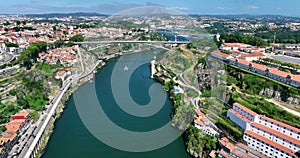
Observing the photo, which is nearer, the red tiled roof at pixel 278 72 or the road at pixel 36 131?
the road at pixel 36 131

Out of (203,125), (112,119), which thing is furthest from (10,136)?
(203,125)

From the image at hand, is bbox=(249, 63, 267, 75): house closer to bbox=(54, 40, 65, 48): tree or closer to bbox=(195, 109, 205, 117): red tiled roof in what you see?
bbox=(195, 109, 205, 117): red tiled roof

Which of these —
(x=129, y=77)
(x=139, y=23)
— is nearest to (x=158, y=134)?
(x=129, y=77)

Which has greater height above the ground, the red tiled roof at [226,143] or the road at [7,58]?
the road at [7,58]

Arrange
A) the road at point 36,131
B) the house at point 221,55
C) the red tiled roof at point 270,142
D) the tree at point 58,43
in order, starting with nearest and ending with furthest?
1. the red tiled roof at point 270,142
2. the road at point 36,131
3. the house at point 221,55
4. the tree at point 58,43

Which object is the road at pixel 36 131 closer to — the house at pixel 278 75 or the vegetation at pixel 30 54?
the vegetation at pixel 30 54

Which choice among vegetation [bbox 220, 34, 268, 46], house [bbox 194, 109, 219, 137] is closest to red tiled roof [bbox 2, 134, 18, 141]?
house [bbox 194, 109, 219, 137]

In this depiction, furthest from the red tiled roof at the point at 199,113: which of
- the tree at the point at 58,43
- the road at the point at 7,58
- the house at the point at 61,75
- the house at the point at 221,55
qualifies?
the tree at the point at 58,43
